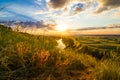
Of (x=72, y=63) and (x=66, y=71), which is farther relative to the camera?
(x=72, y=63)

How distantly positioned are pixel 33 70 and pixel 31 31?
2884mm

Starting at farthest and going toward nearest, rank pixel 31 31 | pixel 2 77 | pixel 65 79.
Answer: pixel 31 31, pixel 65 79, pixel 2 77

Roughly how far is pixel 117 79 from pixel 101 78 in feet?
1.06

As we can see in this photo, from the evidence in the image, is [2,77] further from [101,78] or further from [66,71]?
[101,78]

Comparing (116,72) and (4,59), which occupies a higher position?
(4,59)

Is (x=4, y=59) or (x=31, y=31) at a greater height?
(x=31, y=31)

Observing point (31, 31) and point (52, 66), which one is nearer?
point (52, 66)

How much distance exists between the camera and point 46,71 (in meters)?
3.87

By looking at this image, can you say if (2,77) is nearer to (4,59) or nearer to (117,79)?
(4,59)

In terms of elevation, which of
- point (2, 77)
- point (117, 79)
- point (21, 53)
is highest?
point (21, 53)

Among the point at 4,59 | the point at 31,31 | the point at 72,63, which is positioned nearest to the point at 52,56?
the point at 72,63

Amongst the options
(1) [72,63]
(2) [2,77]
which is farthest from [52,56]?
(2) [2,77]

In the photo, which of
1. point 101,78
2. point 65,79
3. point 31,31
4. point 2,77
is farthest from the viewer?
point 31,31

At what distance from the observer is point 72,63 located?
15.1 ft
